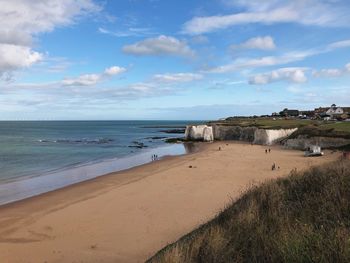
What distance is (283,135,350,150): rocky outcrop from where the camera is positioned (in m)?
43.8

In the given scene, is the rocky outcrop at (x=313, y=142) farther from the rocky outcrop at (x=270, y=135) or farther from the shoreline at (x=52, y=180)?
the shoreline at (x=52, y=180)

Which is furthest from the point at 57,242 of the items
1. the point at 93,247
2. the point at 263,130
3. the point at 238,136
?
the point at 238,136

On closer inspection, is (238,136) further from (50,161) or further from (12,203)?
(12,203)

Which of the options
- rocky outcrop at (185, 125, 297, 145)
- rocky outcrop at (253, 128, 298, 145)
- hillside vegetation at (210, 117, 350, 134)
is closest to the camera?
hillside vegetation at (210, 117, 350, 134)

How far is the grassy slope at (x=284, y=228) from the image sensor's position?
18.8 feet

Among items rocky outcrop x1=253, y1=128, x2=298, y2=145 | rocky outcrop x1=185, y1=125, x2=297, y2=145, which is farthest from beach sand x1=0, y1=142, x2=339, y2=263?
rocky outcrop x1=185, y1=125, x2=297, y2=145

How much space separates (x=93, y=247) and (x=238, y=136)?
6212 centimetres

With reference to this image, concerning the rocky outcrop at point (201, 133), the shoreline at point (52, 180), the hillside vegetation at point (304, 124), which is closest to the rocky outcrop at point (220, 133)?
the rocky outcrop at point (201, 133)

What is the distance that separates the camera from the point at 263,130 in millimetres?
59781

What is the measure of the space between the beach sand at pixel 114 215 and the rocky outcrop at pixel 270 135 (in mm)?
29830

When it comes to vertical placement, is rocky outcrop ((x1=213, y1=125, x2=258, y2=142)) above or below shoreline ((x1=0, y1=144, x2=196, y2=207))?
above

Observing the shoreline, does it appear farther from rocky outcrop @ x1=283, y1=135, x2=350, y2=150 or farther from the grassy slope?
rocky outcrop @ x1=283, y1=135, x2=350, y2=150

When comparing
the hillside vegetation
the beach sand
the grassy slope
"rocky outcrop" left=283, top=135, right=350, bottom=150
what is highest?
the hillside vegetation

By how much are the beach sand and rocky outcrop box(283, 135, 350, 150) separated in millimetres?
18161
